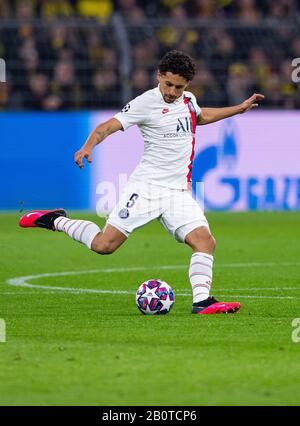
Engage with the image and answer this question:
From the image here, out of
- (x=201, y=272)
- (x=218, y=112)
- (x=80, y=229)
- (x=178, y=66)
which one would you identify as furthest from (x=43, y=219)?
(x=178, y=66)

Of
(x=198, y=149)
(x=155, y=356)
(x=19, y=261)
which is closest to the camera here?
(x=155, y=356)

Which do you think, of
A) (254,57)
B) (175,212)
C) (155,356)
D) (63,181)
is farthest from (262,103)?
(155,356)

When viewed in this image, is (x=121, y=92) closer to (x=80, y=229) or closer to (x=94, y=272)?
(x=94, y=272)

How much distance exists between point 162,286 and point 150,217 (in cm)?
62

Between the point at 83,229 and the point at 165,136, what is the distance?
1.09 m

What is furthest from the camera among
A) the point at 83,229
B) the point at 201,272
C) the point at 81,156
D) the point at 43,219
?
the point at 43,219

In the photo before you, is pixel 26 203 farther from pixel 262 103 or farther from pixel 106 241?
pixel 106 241

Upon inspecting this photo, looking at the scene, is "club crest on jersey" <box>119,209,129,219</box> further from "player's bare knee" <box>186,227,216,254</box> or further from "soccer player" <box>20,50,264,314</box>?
"player's bare knee" <box>186,227,216,254</box>

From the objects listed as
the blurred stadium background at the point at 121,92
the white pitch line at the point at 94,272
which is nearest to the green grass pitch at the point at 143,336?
the white pitch line at the point at 94,272

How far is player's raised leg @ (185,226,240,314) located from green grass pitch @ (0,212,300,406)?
0.59ft

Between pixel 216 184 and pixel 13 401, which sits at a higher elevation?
pixel 216 184

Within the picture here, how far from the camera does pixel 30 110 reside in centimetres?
2258

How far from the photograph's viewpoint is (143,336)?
8617 millimetres

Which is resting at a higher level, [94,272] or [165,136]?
[94,272]
